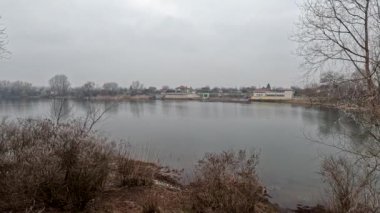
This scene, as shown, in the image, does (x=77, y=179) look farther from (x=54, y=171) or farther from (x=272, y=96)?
(x=272, y=96)

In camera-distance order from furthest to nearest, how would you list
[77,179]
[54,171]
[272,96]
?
[272,96] → [77,179] → [54,171]

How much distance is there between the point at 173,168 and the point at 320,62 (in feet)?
32.6

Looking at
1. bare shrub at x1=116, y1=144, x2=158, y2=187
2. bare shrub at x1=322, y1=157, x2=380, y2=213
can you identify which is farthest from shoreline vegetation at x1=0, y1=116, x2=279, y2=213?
bare shrub at x1=322, y1=157, x2=380, y2=213

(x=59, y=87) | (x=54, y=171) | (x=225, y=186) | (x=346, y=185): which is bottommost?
(x=346, y=185)

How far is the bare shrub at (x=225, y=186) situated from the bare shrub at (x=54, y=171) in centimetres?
187

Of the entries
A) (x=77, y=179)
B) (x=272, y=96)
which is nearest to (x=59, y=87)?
(x=77, y=179)

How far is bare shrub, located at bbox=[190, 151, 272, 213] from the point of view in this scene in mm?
5887

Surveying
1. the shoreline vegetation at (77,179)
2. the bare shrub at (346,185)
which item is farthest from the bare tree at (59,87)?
the bare shrub at (346,185)

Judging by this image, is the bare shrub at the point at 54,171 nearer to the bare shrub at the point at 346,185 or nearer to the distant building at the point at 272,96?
Result: the bare shrub at the point at 346,185

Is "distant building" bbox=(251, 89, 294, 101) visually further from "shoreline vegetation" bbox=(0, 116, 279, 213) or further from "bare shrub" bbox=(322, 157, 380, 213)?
"shoreline vegetation" bbox=(0, 116, 279, 213)

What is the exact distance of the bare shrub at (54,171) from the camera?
17.2 feet

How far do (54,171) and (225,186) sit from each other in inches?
114

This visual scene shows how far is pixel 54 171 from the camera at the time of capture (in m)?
5.37

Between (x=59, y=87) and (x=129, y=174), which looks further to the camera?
(x=59, y=87)
